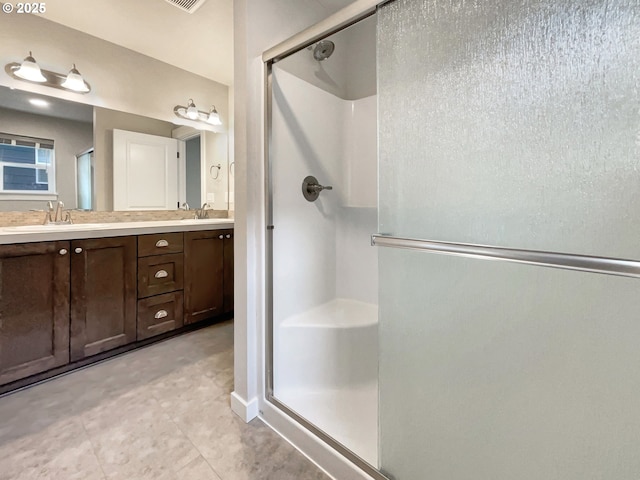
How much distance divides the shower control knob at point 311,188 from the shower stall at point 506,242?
67 centimetres

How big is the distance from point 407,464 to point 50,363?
1940 millimetres

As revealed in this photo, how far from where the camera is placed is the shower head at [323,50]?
1.81 meters

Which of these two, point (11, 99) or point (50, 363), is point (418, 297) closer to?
point (50, 363)

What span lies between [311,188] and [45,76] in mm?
1983

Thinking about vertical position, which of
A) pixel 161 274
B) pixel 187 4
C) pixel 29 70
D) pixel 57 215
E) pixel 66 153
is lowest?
pixel 161 274

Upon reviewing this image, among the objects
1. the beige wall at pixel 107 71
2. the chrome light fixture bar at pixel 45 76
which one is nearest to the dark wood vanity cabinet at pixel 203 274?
the beige wall at pixel 107 71

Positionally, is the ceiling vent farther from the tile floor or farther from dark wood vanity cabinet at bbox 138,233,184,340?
the tile floor

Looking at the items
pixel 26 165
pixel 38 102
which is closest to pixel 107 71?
pixel 38 102

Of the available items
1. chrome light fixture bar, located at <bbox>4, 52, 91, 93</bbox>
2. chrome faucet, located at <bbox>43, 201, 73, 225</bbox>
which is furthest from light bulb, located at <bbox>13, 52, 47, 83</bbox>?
chrome faucet, located at <bbox>43, 201, 73, 225</bbox>

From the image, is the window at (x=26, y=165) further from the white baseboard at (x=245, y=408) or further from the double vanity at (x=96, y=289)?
the white baseboard at (x=245, y=408)

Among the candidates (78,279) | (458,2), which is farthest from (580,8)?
(78,279)

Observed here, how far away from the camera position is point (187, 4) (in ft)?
6.18

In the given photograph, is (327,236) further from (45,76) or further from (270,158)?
(45,76)

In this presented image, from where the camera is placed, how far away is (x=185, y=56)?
259 cm
